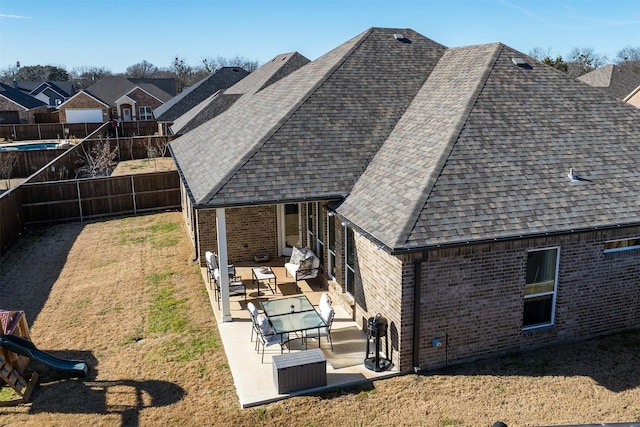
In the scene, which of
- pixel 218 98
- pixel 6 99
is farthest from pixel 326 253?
pixel 6 99

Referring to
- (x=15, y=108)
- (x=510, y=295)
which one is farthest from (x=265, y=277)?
(x=15, y=108)

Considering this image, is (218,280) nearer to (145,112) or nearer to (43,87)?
(145,112)

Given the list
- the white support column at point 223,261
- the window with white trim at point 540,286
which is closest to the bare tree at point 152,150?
the white support column at point 223,261

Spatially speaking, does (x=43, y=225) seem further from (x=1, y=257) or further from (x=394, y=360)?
(x=394, y=360)

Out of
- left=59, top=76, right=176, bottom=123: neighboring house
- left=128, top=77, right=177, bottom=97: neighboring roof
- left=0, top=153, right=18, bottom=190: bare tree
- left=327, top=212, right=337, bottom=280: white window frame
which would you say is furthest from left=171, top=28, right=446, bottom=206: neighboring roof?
left=128, top=77, right=177, bottom=97: neighboring roof

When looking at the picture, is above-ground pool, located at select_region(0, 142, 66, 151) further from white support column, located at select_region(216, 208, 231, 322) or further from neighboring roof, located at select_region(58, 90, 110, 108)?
white support column, located at select_region(216, 208, 231, 322)

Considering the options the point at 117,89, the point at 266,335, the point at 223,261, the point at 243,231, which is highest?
the point at 117,89
